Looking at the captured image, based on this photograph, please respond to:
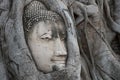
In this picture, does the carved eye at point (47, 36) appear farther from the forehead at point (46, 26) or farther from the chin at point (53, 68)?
the chin at point (53, 68)

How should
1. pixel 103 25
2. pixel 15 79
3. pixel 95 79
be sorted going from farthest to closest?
pixel 103 25
pixel 95 79
pixel 15 79

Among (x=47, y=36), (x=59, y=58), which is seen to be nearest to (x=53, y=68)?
(x=59, y=58)

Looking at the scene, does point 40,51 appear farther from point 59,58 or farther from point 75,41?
point 75,41

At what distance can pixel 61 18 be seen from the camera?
234 centimetres

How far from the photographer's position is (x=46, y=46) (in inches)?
88.3

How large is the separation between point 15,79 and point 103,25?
893 millimetres

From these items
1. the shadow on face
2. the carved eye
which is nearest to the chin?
the shadow on face

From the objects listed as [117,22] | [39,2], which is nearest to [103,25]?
[117,22]

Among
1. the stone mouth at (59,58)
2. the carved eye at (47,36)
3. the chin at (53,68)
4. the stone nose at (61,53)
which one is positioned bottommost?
the chin at (53,68)

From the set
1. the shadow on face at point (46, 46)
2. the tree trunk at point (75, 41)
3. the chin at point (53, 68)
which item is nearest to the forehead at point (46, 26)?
the shadow on face at point (46, 46)

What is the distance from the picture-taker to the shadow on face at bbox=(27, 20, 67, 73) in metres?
2.23

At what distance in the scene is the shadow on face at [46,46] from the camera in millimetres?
2234

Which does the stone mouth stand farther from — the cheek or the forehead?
the forehead

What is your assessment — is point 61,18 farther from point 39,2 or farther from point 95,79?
point 95,79
